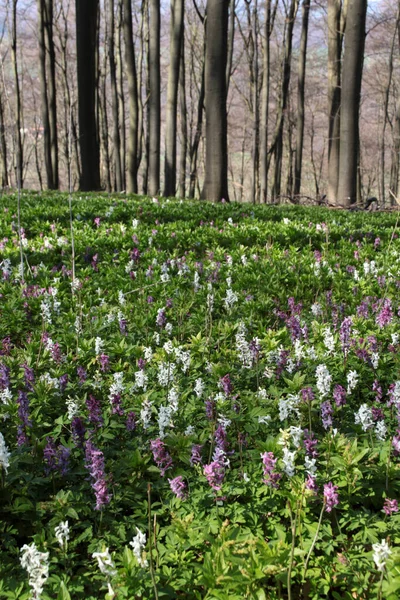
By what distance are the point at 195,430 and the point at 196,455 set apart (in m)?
0.43

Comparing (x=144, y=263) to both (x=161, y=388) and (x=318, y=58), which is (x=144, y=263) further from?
(x=318, y=58)

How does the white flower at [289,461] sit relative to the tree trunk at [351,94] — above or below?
below

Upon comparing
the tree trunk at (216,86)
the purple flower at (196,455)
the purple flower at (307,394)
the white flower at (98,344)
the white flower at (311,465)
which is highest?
the tree trunk at (216,86)

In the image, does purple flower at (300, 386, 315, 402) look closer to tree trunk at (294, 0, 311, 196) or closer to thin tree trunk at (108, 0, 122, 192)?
tree trunk at (294, 0, 311, 196)

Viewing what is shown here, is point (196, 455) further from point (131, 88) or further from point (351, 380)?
point (131, 88)

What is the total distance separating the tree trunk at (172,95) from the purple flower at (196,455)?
14.5 metres

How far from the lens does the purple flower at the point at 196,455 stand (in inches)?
102

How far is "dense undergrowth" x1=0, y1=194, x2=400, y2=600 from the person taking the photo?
2.07 meters

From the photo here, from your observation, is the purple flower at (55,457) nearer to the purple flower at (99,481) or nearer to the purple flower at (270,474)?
the purple flower at (99,481)

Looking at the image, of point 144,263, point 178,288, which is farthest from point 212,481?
point 144,263

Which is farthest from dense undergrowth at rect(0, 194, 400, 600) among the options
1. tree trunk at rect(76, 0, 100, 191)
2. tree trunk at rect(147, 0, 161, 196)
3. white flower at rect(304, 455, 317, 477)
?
tree trunk at rect(147, 0, 161, 196)

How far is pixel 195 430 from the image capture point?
3.07m

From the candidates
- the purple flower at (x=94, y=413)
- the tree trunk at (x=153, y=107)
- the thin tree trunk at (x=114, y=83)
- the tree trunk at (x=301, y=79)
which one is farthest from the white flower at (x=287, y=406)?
the thin tree trunk at (x=114, y=83)

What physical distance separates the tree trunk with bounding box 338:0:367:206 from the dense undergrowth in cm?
691
